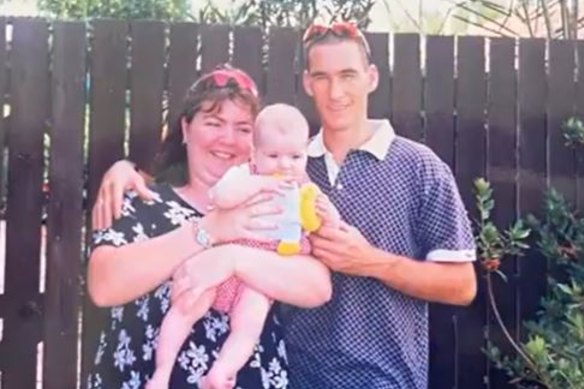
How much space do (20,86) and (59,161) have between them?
225 millimetres

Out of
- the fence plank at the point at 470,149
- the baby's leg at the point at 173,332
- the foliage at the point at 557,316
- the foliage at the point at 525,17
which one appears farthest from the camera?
the foliage at the point at 525,17

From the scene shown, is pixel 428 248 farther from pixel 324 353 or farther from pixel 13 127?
pixel 13 127

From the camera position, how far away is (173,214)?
6.55ft

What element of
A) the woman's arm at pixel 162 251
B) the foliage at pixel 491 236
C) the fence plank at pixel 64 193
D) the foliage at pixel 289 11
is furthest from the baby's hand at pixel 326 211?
the foliage at pixel 289 11

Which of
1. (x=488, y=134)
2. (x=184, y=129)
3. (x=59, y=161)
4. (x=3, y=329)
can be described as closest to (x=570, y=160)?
(x=488, y=134)

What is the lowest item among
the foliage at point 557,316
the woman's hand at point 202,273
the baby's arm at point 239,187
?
the foliage at point 557,316

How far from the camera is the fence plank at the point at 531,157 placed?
9.17ft

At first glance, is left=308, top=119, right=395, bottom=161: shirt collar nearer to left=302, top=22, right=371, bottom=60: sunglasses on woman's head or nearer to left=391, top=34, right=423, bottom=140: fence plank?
left=302, top=22, right=371, bottom=60: sunglasses on woman's head

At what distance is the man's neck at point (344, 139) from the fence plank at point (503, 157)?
0.68 metres

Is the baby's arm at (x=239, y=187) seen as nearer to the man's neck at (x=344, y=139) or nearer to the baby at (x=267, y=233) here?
the baby at (x=267, y=233)

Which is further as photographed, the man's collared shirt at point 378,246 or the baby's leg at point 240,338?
the man's collared shirt at point 378,246

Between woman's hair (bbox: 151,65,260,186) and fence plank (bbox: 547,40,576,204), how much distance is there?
1.12 meters

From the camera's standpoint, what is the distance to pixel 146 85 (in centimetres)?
257

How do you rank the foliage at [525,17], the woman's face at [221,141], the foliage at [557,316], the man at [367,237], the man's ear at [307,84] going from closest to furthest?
the woman's face at [221,141] → the man at [367,237] → the man's ear at [307,84] → the foliage at [557,316] → the foliage at [525,17]
